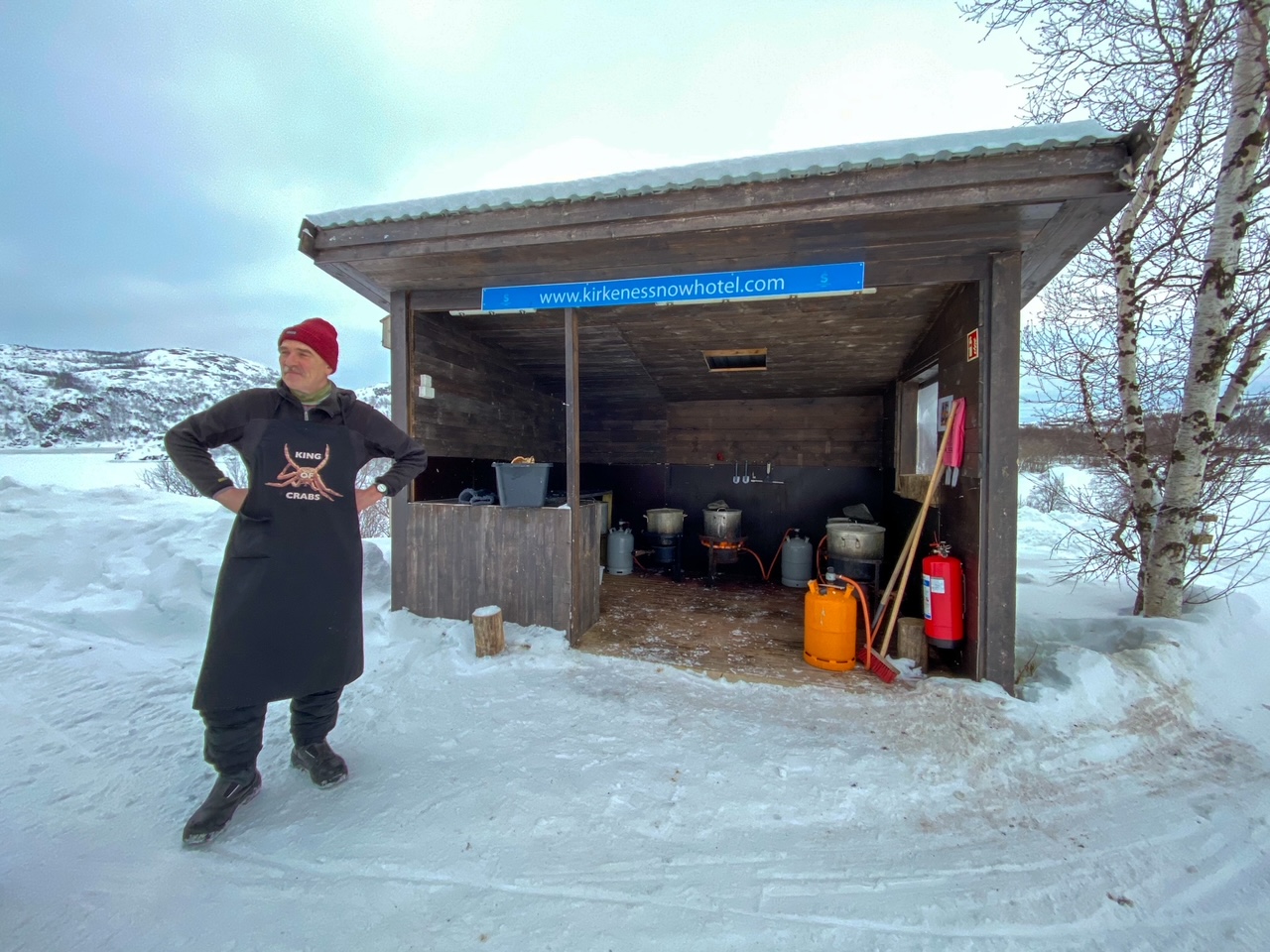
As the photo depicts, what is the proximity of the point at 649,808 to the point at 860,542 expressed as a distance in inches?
149

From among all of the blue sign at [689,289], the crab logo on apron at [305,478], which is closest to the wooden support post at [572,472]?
the blue sign at [689,289]

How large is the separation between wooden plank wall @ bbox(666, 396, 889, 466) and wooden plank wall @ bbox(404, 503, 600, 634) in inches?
140

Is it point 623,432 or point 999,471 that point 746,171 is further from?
point 623,432

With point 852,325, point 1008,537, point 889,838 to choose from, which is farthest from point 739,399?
point 889,838

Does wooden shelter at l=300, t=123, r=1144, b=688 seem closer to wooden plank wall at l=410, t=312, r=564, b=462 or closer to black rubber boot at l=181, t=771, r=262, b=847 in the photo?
wooden plank wall at l=410, t=312, r=564, b=462

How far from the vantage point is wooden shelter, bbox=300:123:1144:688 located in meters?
3.04

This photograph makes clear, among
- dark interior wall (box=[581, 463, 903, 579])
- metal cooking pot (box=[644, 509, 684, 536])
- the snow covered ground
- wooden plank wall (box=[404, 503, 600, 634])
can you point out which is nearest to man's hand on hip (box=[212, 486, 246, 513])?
the snow covered ground

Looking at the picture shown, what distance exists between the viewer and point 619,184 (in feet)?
11.1

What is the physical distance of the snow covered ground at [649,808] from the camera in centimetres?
175

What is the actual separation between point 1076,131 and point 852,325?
2314mm

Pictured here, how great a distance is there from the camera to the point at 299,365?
2.24m

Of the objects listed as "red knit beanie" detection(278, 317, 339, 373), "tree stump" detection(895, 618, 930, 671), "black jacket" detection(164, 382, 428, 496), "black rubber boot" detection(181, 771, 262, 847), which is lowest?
"black rubber boot" detection(181, 771, 262, 847)

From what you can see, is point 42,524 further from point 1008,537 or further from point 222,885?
point 1008,537

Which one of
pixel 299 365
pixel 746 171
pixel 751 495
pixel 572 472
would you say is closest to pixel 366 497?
pixel 299 365
